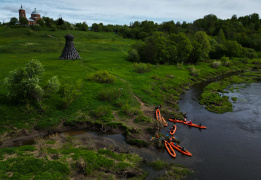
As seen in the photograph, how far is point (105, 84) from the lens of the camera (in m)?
47.6

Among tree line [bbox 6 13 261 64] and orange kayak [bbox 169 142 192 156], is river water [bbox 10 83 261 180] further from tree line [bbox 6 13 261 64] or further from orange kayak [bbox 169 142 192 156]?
tree line [bbox 6 13 261 64]

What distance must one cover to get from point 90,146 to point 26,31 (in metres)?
118

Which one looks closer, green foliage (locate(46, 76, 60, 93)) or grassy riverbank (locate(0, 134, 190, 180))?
grassy riverbank (locate(0, 134, 190, 180))

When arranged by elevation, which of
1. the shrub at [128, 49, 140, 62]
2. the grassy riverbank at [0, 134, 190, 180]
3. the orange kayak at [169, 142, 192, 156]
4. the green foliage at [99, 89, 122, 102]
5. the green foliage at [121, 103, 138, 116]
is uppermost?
the shrub at [128, 49, 140, 62]

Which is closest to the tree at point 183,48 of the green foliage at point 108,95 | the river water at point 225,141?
the river water at point 225,141

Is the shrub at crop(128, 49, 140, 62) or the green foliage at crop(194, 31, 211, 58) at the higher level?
the green foliage at crop(194, 31, 211, 58)

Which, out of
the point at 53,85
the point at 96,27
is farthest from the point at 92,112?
the point at 96,27

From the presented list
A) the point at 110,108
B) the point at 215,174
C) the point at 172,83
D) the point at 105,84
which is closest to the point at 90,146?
the point at 110,108

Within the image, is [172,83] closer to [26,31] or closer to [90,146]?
[90,146]

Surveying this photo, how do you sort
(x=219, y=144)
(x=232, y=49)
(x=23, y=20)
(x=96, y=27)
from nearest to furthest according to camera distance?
(x=219, y=144), (x=232, y=49), (x=23, y=20), (x=96, y=27)

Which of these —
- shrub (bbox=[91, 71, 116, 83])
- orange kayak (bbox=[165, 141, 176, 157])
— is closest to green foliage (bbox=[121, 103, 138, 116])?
orange kayak (bbox=[165, 141, 176, 157])

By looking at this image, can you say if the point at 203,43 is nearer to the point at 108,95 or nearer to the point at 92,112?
the point at 108,95

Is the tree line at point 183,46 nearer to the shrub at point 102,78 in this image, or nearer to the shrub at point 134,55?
the shrub at point 134,55

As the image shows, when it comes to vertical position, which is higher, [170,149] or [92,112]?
[92,112]
